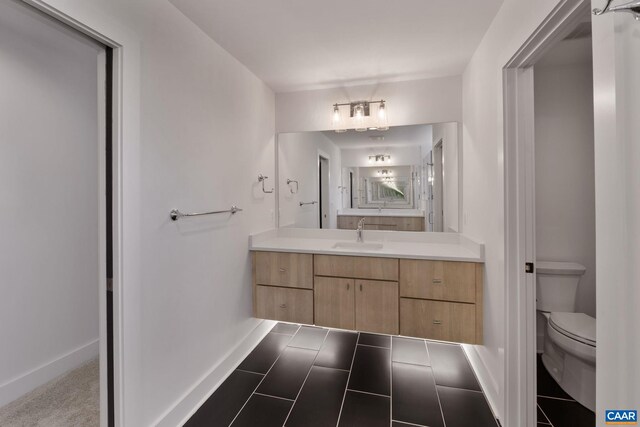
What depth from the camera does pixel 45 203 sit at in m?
1.92

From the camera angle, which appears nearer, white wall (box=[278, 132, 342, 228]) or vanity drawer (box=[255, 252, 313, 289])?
vanity drawer (box=[255, 252, 313, 289])

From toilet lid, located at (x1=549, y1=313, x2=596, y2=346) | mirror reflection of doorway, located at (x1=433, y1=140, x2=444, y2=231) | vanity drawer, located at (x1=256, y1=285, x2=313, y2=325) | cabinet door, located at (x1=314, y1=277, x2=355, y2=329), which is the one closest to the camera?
toilet lid, located at (x1=549, y1=313, x2=596, y2=346)

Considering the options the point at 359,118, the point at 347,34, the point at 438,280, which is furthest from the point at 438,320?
the point at 347,34

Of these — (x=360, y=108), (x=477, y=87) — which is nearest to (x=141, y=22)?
(x=360, y=108)

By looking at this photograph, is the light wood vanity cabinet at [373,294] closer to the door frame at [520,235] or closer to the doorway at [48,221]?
the door frame at [520,235]

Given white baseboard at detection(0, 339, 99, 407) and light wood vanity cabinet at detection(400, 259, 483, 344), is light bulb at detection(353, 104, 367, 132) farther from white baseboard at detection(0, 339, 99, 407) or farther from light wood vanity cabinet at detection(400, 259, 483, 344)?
white baseboard at detection(0, 339, 99, 407)

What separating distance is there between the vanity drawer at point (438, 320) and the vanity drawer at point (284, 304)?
76 centimetres

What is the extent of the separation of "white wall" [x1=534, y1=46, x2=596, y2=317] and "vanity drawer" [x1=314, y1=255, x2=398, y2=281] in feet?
4.27

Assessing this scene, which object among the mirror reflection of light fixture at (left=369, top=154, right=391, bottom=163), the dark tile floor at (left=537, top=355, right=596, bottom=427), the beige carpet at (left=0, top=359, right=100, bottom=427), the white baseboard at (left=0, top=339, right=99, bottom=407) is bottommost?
the dark tile floor at (left=537, top=355, right=596, bottom=427)

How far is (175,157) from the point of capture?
5.28 ft

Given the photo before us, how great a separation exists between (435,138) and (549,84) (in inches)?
36.9

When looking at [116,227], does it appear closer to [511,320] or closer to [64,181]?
[64,181]

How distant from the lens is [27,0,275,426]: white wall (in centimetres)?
133

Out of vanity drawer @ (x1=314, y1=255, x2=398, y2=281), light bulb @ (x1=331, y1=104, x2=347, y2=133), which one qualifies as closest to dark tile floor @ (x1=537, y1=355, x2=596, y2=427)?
vanity drawer @ (x1=314, y1=255, x2=398, y2=281)
